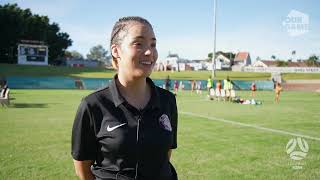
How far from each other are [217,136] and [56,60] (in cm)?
8949

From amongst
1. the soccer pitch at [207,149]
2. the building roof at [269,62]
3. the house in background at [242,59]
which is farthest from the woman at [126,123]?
the house in background at [242,59]

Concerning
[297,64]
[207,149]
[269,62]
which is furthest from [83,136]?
[269,62]

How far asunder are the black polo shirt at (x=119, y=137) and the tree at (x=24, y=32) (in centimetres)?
8279

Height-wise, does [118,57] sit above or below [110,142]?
above

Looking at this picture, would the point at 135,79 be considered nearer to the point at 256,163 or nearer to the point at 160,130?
the point at 160,130

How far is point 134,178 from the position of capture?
273 cm

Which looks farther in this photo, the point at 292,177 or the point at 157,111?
the point at 292,177

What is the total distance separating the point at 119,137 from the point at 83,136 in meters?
0.29

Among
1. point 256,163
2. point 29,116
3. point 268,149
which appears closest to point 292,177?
point 256,163

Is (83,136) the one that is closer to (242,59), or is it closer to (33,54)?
(33,54)

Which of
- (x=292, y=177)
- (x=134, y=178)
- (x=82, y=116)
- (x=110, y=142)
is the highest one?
(x=82, y=116)

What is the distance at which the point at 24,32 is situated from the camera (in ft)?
273

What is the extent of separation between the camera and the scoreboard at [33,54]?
267 ft

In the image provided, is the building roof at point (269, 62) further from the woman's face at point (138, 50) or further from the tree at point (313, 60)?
the woman's face at point (138, 50)
